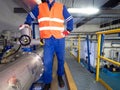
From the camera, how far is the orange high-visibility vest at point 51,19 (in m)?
2.10

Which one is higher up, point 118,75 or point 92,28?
point 92,28

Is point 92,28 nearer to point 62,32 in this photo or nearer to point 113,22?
point 113,22

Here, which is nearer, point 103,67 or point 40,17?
point 40,17

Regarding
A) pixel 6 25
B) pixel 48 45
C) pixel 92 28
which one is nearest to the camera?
pixel 48 45

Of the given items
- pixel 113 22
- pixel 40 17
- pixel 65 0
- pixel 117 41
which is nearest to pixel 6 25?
pixel 65 0

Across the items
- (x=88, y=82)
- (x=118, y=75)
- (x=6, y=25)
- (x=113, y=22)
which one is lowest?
(x=118, y=75)

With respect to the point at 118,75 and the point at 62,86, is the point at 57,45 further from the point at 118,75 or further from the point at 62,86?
the point at 118,75

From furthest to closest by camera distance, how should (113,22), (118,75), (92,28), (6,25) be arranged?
(92,28)
(113,22)
(118,75)
(6,25)

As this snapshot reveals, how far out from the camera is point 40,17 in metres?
2.15

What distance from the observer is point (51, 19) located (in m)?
2.11

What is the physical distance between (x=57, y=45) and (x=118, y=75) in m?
5.74

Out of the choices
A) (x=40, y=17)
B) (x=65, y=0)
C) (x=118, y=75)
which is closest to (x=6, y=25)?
(x=65, y=0)

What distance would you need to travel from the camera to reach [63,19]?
2211mm

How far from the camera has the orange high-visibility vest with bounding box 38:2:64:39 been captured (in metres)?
2.10
